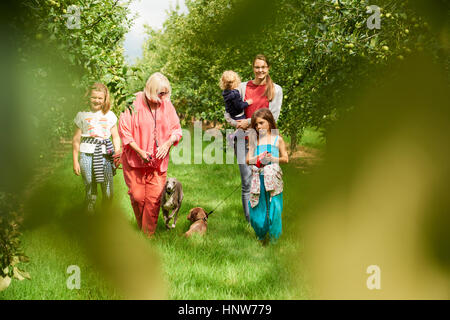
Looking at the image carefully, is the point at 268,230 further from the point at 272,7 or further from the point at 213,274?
the point at 272,7

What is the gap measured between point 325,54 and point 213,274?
2.24m

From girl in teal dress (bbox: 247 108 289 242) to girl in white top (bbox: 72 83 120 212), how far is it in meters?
1.92

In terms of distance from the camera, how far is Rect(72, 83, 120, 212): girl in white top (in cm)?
444

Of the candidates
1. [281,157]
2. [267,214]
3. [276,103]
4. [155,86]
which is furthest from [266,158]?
[155,86]

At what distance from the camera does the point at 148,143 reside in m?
4.20

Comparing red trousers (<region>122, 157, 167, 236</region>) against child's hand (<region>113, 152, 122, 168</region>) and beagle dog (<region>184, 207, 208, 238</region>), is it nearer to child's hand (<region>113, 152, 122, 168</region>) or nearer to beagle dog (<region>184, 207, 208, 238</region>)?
child's hand (<region>113, 152, 122, 168</region>)

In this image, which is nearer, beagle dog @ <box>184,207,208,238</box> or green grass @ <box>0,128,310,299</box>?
green grass @ <box>0,128,310,299</box>

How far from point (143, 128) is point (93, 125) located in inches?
30.5

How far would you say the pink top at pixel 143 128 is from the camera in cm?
414

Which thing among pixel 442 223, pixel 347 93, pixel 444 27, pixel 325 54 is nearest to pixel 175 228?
pixel 325 54

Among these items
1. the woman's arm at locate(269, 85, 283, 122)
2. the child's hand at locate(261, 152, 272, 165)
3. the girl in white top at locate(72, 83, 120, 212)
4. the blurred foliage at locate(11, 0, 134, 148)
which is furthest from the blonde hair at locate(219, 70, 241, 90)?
the blurred foliage at locate(11, 0, 134, 148)

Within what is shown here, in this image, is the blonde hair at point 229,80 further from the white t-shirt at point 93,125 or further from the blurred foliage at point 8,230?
the blurred foliage at point 8,230

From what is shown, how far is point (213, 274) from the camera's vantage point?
3338 millimetres

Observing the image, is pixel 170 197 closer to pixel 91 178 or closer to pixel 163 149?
pixel 163 149
